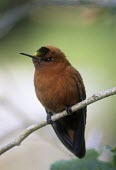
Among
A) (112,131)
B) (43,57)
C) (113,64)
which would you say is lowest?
(113,64)

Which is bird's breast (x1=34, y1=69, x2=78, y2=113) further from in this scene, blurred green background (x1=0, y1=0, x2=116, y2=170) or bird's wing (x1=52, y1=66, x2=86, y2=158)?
blurred green background (x1=0, y1=0, x2=116, y2=170)

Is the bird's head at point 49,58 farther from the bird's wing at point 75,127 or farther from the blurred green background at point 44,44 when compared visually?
the blurred green background at point 44,44

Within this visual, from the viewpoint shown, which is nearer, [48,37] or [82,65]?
[82,65]

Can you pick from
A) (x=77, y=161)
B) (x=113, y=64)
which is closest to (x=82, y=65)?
(x=113, y=64)

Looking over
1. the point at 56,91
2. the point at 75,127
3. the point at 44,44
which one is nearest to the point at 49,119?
the point at 56,91

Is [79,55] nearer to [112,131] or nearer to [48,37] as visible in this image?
[48,37]

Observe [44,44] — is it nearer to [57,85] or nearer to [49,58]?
[49,58]

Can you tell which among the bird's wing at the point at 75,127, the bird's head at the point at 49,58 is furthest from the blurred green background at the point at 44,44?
the bird's head at the point at 49,58

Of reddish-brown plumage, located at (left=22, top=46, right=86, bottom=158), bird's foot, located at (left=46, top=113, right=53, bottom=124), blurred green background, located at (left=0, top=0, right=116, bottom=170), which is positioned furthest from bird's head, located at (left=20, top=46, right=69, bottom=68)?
blurred green background, located at (left=0, top=0, right=116, bottom=170)
